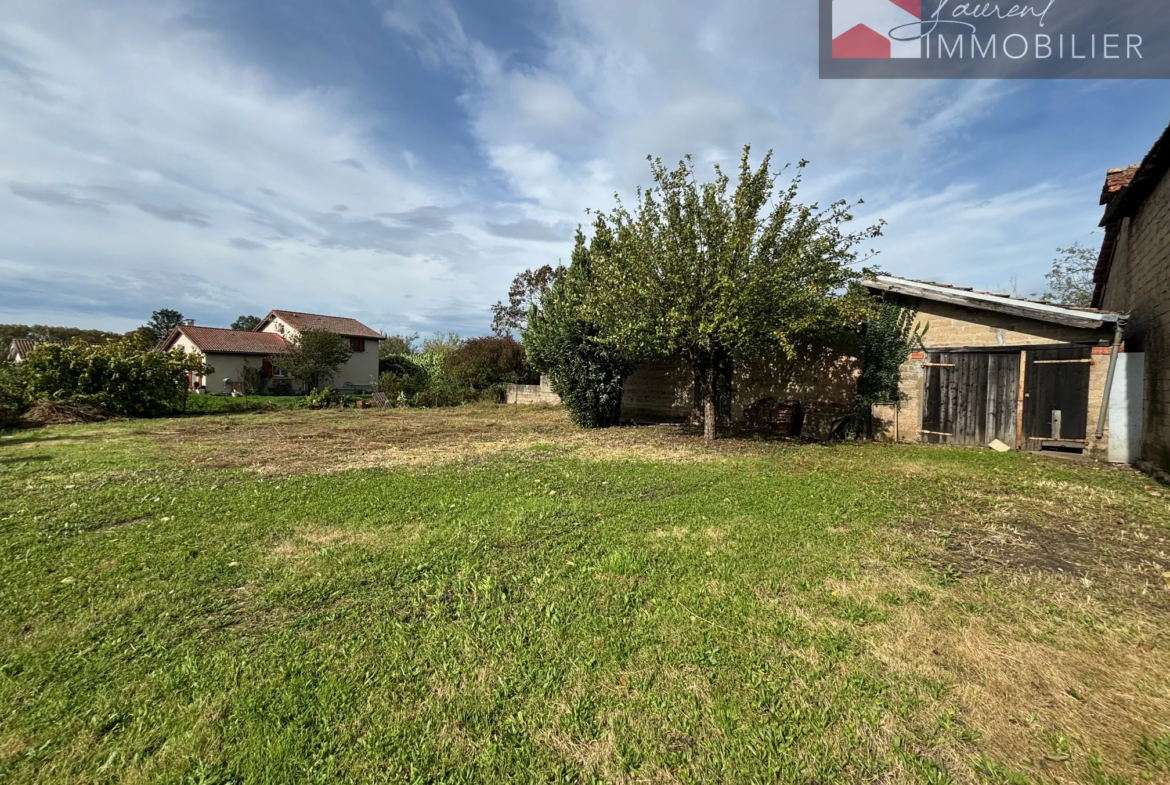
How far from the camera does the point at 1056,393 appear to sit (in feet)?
27.9

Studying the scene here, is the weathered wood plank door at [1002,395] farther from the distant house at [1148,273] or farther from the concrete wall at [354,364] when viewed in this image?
the concrete wall at [354,364]

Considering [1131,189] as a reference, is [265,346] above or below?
below

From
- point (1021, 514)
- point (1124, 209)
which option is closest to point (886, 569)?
point (1021, 514)

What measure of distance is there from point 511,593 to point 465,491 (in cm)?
291

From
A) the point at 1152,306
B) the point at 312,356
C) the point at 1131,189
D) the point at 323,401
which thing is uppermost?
the point at 1131,189

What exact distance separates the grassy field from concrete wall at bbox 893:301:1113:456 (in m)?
3.68

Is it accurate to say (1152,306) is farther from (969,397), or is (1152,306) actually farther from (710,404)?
(710,404)

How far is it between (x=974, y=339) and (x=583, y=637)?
10.6m

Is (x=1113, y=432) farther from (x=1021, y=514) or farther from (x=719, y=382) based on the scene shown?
(x=719, y=382)

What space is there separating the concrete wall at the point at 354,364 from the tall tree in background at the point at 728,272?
25.1 m

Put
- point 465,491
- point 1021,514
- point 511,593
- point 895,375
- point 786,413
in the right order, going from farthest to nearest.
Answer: point 786,413 → point 895,375 → point 465,491 → point 1021,514 → point 511,593

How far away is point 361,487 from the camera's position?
612 cm

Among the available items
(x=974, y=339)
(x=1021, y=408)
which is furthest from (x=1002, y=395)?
(x=974, y=339)

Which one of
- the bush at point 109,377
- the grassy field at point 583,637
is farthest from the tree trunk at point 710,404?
the bush at point 109,377
